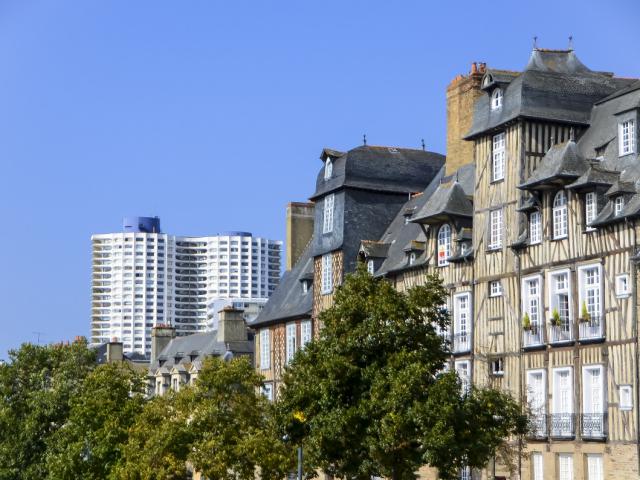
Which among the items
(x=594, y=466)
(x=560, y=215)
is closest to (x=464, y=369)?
(x=560, y=215)

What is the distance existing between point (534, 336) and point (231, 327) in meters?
35.2

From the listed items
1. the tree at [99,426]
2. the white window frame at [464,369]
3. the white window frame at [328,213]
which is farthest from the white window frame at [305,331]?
the white window frame at [464,369]

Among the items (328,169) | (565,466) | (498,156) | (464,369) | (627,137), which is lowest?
(565,466)

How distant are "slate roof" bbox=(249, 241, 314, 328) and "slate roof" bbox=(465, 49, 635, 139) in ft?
47.8

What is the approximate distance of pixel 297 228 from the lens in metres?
59.9

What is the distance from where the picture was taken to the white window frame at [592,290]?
119ft

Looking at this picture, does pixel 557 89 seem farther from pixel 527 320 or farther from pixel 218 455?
pixel 218 455

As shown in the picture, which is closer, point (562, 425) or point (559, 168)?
point (562, 425)

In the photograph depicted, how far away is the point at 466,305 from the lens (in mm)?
42594

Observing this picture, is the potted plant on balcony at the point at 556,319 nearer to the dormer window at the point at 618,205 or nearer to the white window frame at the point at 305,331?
the dormer window at the point at 618,205

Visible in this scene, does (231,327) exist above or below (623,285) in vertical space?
above

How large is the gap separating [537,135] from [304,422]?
39.1 ft

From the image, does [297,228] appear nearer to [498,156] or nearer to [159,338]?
[498,156]

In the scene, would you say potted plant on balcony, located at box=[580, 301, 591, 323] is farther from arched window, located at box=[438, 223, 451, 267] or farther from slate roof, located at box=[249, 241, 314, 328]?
slate roof, located at box=[249, 241, 314, 328]
